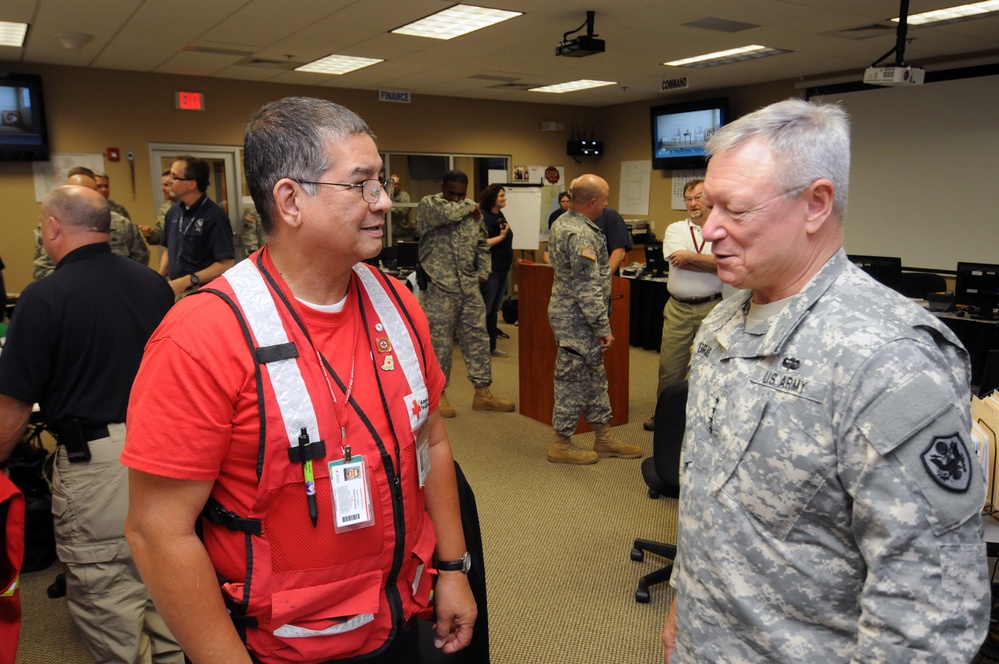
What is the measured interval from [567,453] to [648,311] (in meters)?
3.24

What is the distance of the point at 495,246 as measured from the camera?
685cm

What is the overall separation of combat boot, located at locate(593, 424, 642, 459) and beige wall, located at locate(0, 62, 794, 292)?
17.2ft

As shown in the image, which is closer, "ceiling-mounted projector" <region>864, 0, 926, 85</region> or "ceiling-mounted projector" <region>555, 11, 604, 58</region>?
"ceiling-mounted projector" <region>864, 0, 926, 85</region>

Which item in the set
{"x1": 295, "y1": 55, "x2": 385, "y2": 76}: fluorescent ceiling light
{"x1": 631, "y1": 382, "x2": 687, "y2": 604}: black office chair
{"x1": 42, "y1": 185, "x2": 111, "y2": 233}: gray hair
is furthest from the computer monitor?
{"x1": 42, "y1": 185, "x2": 111, "y2": 233}: gray hair

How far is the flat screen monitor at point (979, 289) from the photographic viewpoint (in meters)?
4.94

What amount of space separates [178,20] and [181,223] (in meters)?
1.71

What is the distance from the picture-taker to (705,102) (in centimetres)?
828

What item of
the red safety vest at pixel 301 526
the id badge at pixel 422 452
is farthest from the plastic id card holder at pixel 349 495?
the id badge at pixel 422 452

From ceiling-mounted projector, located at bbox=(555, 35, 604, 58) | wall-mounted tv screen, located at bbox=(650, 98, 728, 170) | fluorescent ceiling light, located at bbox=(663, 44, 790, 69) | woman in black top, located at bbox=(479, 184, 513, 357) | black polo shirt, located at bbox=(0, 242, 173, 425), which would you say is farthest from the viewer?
wall-mounted tv screen, located at bbox=(650, 98, 728, 170)

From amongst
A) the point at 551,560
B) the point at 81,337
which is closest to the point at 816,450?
the point at 81,337

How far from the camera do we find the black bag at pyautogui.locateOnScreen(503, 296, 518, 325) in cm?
838

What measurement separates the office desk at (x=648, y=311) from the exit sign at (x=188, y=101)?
4952 mm

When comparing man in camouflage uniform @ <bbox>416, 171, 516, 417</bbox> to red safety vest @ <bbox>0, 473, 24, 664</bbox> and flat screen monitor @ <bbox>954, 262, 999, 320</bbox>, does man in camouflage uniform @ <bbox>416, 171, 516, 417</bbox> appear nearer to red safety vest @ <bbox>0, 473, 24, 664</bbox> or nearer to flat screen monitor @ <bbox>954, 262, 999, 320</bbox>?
flat screen monitor @ <bbox>954, 262, 999, 320</bbox>

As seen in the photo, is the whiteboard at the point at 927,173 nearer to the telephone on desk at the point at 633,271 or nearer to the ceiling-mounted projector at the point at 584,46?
the telephone on desk at the point at 633,271
